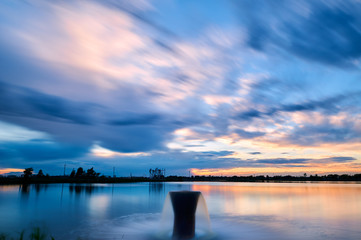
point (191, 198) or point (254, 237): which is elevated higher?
point (191, 198)

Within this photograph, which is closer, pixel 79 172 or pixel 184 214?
pixel 184 214

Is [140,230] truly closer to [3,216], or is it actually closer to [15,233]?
[15,233]

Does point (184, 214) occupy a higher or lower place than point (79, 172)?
higher

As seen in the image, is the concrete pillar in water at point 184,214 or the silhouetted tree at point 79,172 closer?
the concrete pillar in water at point 184,214

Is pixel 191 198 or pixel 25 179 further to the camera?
pixel 25 179

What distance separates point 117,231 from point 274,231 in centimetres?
917

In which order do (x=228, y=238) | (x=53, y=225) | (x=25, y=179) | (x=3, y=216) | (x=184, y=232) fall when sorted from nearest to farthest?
(x=184, y=232) → (x=228, y=238) → (x=53, y=225) → (x=3, y=216) → (x=25, y=179)

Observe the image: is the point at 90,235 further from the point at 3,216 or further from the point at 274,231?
the point at 3,216

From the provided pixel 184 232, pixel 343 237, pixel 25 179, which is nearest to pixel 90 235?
pixel 184 232

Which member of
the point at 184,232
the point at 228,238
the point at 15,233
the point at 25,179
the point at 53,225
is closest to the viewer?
the point at 184,232

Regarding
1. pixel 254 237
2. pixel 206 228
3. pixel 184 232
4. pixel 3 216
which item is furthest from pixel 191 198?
pixel 3 216

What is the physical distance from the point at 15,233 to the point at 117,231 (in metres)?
5.65

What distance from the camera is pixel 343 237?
14484mm

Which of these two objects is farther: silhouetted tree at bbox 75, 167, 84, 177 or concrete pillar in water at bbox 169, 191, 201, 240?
silhouetted tree at bbox 75, 167, 84, 177
